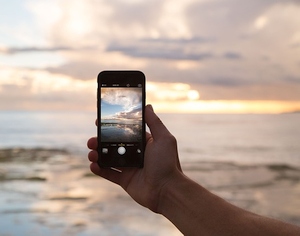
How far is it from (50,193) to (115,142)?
751 centimetres

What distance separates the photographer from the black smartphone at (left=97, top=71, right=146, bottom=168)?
63.7 inches

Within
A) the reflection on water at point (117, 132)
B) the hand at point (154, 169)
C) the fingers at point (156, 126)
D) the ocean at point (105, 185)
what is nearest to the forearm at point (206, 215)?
the hand at point (154, 169)

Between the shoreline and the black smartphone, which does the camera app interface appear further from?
the shoreline

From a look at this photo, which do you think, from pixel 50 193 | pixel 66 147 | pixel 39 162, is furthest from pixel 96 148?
pixel 66 147

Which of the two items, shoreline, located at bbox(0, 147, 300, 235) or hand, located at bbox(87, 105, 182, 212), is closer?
hand, located at bbox(87, 105, 182, 212)

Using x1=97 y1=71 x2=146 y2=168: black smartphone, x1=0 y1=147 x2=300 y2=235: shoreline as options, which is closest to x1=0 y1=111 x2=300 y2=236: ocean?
x1=0 y1=147 x2=300 y2=235: shoreline

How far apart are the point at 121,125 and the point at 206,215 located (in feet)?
1.64

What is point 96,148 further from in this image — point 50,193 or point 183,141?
point 183,141

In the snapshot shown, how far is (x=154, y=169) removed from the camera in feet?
4.88

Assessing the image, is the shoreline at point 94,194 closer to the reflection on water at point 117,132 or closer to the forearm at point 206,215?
the reflection on water at point 117,132

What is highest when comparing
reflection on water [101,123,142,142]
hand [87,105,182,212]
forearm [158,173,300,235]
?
reflection on water [101,123,142,142]

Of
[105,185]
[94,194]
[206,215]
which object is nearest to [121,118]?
[206,215]

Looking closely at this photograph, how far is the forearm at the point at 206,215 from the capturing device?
1.20m

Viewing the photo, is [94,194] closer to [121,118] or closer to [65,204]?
[65,204]
